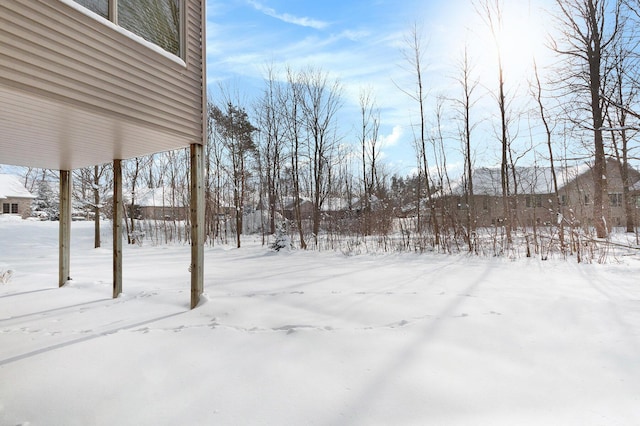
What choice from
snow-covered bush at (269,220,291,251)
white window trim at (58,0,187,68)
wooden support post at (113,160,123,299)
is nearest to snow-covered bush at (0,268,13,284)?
wooden support post at (113,160,123,299)

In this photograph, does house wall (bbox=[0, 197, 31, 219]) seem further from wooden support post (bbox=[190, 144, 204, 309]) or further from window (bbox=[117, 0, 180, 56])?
window (bbox=[117, 0, 180, 56])

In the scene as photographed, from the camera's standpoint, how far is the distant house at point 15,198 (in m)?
25.8

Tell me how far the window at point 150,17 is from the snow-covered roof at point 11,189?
99.0 feet

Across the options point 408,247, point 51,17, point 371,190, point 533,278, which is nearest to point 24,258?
point 51,17

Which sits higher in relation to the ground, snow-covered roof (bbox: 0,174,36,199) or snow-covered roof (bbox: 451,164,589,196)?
snow-covered roof (bbox: 0,174,36,199)

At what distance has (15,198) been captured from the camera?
2617 centimetres

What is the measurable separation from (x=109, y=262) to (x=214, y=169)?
757cm

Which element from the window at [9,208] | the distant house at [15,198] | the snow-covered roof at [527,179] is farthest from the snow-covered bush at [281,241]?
the window at [9,208]

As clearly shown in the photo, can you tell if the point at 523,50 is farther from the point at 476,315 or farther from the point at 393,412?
the point at 393,412

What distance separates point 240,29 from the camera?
632 cm

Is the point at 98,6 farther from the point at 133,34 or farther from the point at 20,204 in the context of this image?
the point at 20,204

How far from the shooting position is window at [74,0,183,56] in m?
3.12

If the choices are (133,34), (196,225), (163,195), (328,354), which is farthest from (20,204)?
(328,354)

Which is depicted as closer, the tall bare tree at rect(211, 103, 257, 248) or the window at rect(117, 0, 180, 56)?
the window at rect(117, 0, 180, 56)
